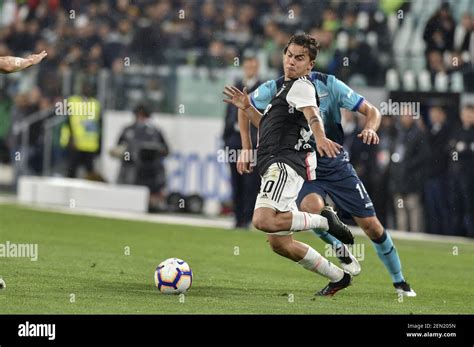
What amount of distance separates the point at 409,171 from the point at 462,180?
36.6 inches

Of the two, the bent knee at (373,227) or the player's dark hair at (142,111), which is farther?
the player's dark hair at (142,111)

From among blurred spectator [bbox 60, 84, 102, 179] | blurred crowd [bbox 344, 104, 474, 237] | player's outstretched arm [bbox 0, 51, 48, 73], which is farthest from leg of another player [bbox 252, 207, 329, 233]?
blurred spectator [bbox 60, 84, 102, 179]

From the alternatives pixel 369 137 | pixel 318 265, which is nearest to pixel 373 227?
pixel 318 265

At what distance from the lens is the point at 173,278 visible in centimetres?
1077

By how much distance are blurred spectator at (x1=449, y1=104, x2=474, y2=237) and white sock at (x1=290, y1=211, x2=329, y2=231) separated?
9329 mm

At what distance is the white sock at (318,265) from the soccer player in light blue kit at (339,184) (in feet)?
2.32

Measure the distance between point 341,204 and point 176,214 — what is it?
36.1 feet

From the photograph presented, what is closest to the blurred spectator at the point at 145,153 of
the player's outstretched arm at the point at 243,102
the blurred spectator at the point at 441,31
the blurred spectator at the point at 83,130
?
the blurred spectator at the point at 83,130

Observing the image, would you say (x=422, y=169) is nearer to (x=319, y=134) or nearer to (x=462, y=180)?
(x=462, y=180)

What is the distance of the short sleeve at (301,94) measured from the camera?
33.7 ft

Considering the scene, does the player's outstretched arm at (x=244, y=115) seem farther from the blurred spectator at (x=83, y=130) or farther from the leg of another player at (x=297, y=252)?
the blurred spectator at (x=83, y=130)

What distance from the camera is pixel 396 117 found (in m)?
20.6
